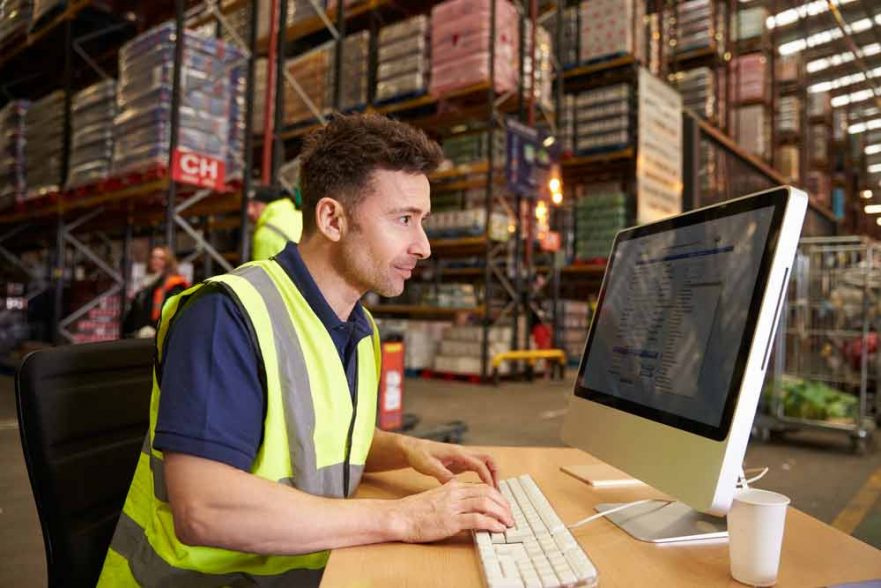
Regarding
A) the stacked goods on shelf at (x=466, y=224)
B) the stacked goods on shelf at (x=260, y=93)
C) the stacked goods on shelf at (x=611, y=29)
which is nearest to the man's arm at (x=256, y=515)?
the stacked goods on shelf at (x=466, y=224)

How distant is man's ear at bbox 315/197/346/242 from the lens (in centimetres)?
130

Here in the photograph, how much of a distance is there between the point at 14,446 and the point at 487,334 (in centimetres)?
521

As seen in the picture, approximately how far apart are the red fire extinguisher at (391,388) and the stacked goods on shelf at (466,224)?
142 inches

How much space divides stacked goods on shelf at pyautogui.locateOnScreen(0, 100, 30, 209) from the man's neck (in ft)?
29.7

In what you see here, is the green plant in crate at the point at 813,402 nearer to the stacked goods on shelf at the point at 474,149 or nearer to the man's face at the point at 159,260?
the stacked goods on shelf at the point at 474,149

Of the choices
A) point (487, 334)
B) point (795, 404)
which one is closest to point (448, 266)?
point (487, 334)

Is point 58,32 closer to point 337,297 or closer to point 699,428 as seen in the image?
point 337,297

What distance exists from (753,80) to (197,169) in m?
10.2

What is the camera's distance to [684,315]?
1.13 metres

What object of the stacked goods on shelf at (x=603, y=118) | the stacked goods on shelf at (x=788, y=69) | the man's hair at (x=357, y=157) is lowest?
the man's hair at (x=357, y=157)

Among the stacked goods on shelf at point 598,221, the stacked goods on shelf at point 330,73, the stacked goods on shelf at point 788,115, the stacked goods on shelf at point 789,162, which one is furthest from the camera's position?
the stacked goods on shelf at point 788,115

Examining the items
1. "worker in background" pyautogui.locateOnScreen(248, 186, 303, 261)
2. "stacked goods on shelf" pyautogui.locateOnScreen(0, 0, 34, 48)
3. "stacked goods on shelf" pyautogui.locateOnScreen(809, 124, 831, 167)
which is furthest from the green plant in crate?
"stacked goods on shelf" pyautogui.locateOnScreen(809, 124, 831, 167)

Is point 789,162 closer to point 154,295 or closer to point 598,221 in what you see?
point 598,221

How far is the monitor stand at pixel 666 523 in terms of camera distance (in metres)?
1.04
